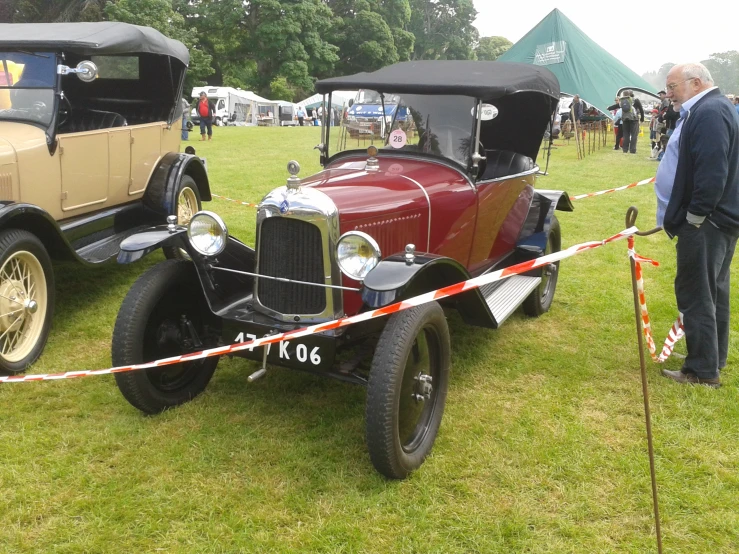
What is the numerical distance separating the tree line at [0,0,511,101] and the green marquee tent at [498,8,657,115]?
2090 cm

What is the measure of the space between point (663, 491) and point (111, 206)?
473cm

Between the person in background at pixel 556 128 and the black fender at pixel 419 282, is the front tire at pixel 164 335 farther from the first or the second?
the person in background at pixel 556 128

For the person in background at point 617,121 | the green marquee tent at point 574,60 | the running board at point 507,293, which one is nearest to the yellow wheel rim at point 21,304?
the running board at point 507,293

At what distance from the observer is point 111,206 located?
5273mm

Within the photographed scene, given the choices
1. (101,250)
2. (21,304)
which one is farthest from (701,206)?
(101,250)

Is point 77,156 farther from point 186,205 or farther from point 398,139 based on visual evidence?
point 398,139

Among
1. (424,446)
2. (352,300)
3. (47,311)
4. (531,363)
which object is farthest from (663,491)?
(47,311)

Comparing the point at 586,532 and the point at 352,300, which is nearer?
the point at 586,532

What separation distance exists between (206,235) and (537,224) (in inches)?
118

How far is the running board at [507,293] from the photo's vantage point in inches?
149

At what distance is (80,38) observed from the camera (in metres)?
4.49

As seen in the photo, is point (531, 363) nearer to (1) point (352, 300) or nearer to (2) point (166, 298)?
(1) point (352, 300)

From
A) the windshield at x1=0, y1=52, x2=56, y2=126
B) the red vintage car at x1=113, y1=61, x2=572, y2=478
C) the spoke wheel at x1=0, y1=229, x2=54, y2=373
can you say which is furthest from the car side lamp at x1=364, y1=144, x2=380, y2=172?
the windshield at x1=0, y1=52, x2=56, y2=126

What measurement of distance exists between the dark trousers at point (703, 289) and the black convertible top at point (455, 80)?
141cm
